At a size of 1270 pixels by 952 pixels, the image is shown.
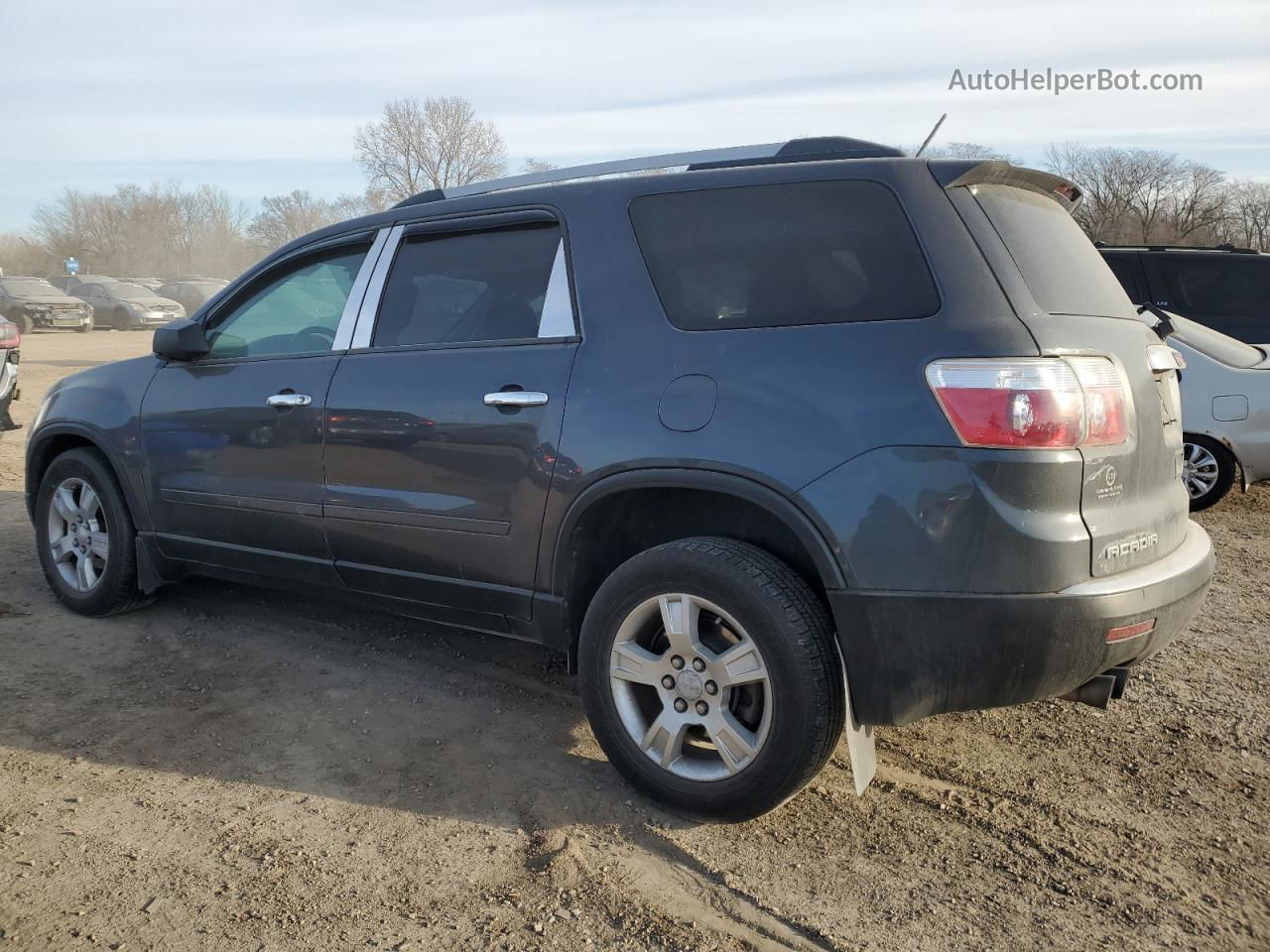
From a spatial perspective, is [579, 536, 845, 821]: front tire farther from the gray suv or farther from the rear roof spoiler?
the rear roof spoiler

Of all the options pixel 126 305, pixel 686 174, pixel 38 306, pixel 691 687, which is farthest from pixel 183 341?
pixel 126 305

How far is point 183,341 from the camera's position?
436 centimetres

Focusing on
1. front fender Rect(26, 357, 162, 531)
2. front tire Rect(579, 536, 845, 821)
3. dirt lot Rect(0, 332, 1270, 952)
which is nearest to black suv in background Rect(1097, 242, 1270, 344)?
dirt lot Rect(0, 332, 1270, 952)

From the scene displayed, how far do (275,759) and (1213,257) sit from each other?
9437mm

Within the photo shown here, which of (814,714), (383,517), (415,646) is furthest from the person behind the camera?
(415,646)

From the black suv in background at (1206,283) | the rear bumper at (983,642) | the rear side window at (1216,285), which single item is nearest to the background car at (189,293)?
the black suv in background at (1206,283)

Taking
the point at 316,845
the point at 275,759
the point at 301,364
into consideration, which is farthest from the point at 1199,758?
the point at 301,364

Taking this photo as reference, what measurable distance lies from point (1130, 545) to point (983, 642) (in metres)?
0.52

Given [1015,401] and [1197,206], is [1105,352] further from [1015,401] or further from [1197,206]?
[1197,206]

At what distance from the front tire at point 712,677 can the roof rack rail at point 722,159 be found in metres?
1.20

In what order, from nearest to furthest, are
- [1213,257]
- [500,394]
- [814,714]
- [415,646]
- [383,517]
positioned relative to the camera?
1. [814,714]
2. [500,394]
3. [383,517]
4. [415,646]
5. [1213,257]

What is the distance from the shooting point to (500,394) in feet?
10.9

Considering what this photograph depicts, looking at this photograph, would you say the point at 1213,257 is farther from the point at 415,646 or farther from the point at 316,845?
the point at 316,845

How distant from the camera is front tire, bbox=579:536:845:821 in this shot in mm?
2752
